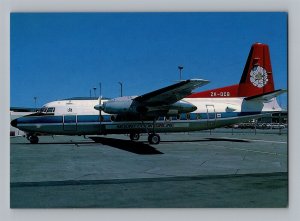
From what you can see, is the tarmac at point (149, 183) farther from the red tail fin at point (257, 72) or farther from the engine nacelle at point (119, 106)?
the engine nacelle at point (119, 106)

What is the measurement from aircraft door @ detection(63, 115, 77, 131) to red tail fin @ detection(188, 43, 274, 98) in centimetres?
626

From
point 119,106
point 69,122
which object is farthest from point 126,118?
point 69,122

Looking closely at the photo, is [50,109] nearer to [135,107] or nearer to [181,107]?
[135,107]

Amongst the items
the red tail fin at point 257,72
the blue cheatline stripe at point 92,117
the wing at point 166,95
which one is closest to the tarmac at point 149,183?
the red tail fin at point 257,72

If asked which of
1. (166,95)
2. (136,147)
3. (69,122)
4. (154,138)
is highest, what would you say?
(166,95)

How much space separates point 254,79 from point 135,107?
5286mm

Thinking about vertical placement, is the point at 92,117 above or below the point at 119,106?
below

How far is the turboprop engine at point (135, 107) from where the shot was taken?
46.5 feet

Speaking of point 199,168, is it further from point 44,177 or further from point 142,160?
point 44,177

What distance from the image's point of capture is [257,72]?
11906mm

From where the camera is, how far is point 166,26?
8008 millimetres

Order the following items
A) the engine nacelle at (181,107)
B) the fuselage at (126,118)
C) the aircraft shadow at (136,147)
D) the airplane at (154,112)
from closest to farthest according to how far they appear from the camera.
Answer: the aircraft shadow at (136,147)
the airplane at (154,112)
the engine nacelle at (181,107)
the fuselage at (126,118)

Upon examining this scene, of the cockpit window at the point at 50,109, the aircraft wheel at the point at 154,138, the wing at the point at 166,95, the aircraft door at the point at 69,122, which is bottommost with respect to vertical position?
the aircraft wheel at the point at 154,138

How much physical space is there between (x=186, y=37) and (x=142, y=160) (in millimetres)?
4096
